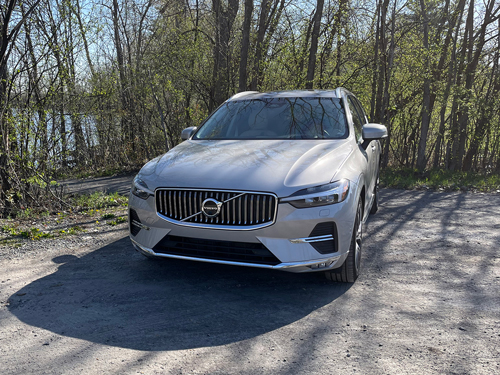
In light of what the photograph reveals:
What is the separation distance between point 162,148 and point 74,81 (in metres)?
6.85

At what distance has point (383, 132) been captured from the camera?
4793mm

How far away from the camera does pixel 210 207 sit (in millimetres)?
3432

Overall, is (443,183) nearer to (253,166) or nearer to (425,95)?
(425,95)

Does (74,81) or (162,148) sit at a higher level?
(74,81)

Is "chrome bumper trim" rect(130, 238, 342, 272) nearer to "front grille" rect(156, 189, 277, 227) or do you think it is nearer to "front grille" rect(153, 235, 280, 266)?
"front grille" rect(153, 235, 280, 266)

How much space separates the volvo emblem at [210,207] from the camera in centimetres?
341

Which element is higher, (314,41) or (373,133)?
(314,41)

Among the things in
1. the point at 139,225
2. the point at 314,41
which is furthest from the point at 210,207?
the point at 314,41

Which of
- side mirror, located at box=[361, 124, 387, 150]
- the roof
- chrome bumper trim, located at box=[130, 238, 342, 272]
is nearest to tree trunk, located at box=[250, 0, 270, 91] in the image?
the roof

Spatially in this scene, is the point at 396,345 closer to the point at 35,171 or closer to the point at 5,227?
the point at 5,227

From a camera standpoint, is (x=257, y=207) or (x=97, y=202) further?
(x=97, y=202)

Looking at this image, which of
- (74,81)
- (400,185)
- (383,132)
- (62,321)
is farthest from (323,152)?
(400,185)

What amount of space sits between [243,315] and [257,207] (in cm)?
86

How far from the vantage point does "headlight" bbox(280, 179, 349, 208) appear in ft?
10.9
